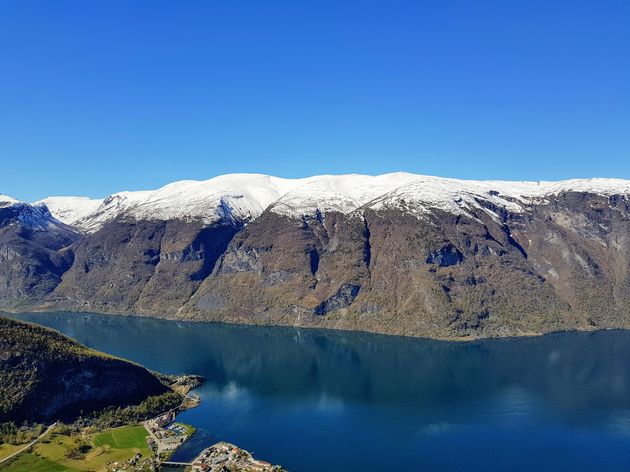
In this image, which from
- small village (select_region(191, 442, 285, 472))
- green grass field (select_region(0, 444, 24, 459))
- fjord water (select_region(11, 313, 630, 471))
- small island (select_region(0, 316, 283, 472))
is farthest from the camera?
fjord water (select_region(11, 313, 630, 471))

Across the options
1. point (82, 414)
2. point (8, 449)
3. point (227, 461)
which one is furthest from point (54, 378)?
point (227, 461)

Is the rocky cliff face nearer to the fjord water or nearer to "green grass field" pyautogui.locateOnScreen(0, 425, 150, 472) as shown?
"green grass field" pyautogui.locateOnScreen(0, 425, 150, 472)

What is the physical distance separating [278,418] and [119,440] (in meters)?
39.8

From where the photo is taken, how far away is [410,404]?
512ft

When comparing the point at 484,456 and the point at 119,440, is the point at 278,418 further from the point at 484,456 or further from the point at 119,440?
the point at 484,456

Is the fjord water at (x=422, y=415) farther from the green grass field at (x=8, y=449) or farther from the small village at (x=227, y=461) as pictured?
the green grass field at (x=8, y=449)

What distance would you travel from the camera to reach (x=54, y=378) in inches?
5221

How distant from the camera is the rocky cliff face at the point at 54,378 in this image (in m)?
127

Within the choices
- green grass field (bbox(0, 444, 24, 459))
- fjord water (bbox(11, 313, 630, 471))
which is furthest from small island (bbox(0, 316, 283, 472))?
fjord water (bbox(11, 313, 630, 471))

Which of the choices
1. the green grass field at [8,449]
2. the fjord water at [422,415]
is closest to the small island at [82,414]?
the green grass field at [8,449]

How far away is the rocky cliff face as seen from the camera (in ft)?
415

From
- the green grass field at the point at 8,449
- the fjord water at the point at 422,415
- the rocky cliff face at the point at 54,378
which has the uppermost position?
the rocky cliff face at the point at 54,378

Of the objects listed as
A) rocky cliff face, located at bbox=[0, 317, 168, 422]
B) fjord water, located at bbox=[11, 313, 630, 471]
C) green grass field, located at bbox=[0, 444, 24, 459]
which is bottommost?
fjord water, located at bbox=[11, 313, 630, 471]

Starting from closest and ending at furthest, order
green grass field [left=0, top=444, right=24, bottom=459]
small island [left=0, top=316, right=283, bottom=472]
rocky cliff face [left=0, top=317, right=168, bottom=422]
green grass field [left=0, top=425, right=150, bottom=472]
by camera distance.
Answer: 1. green grass field [left=0, top=425, right=150, bottom=472]
2. green grass field [left=0, top=444, right=24, bottom=459]
3. small island [left=0, top=316, right=283, bottom=472]
4. rocky cliff face [left=0, top=317, right=168, bottom=422]
